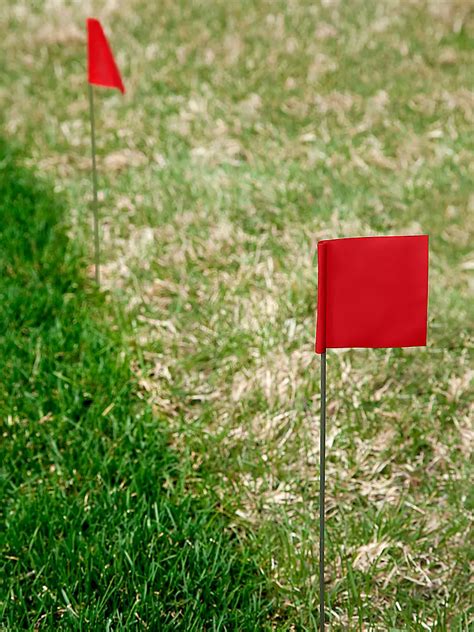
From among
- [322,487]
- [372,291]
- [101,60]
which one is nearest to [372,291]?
[372,291]

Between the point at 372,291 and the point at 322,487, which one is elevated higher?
the point at 372,291

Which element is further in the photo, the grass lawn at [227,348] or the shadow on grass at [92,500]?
the grass lawn at [227,348]

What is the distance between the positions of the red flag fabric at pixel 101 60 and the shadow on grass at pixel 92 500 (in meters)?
0.88

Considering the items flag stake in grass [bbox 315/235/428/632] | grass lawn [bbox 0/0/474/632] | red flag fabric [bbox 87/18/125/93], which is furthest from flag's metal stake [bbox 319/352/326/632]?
red flag fabric [bbox 87/18/125/93]

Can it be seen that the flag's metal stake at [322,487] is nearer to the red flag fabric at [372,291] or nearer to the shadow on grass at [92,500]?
the red flag fabric at [372,291]

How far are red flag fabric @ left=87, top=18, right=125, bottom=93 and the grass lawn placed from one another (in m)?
0.87

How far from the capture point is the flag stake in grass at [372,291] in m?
1.74

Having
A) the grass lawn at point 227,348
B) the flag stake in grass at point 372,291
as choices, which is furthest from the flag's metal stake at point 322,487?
the grass lawn at point 227,348

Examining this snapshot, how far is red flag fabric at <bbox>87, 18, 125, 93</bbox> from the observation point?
10.2ft

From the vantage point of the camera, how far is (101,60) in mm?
3129

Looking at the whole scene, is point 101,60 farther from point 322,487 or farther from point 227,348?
point 322,487

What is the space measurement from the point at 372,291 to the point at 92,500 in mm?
1118

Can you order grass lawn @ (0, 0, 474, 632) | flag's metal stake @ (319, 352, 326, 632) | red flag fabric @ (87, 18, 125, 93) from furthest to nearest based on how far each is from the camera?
red flag fabric @ (87, 18, 125, 93), grass lawn @ (0, 0, 474, 632), flag's metal stake @ (319, 352, 326, 632)

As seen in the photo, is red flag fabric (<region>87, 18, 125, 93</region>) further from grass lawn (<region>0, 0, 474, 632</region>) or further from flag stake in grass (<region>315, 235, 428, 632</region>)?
flag stake in grass (<region>315, 235, 428, 632</region>)
